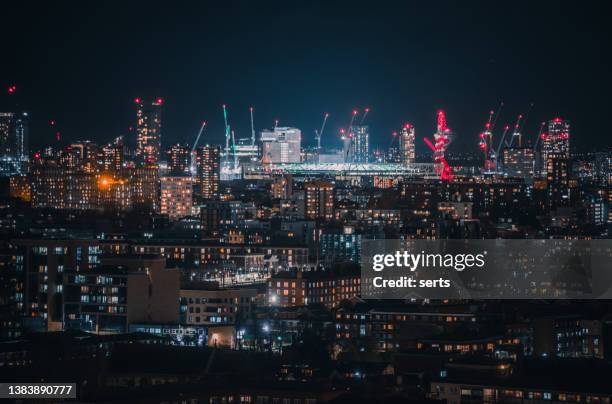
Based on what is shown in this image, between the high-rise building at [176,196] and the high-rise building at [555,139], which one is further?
the high-rise building at [555,139]

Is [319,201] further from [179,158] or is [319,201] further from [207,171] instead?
[179,158]

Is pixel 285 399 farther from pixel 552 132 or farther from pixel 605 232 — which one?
pixel 552 132

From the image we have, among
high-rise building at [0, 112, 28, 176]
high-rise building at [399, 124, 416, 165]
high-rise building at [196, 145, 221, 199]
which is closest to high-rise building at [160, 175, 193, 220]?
high-rise building at [196, 145, 221, 199]

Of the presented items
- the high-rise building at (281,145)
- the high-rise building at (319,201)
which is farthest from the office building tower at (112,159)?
the high-rise building at (281,145)

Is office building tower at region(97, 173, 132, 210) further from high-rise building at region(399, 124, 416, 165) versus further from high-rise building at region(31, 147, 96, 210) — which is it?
high-rise building at region(399, 124, 416, 165)

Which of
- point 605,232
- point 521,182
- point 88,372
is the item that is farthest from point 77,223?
point 521,182

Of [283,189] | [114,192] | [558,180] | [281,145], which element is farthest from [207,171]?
[281,145]

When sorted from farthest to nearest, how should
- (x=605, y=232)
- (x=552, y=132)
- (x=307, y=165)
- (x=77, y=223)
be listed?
(x=307, y=165)
(x=552, y=132)
(x=605, y=232)
(x=77, y=223)

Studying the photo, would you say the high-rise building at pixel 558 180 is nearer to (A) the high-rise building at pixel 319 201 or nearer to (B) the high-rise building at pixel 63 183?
(A) the high-rise building at pixel 319 201
